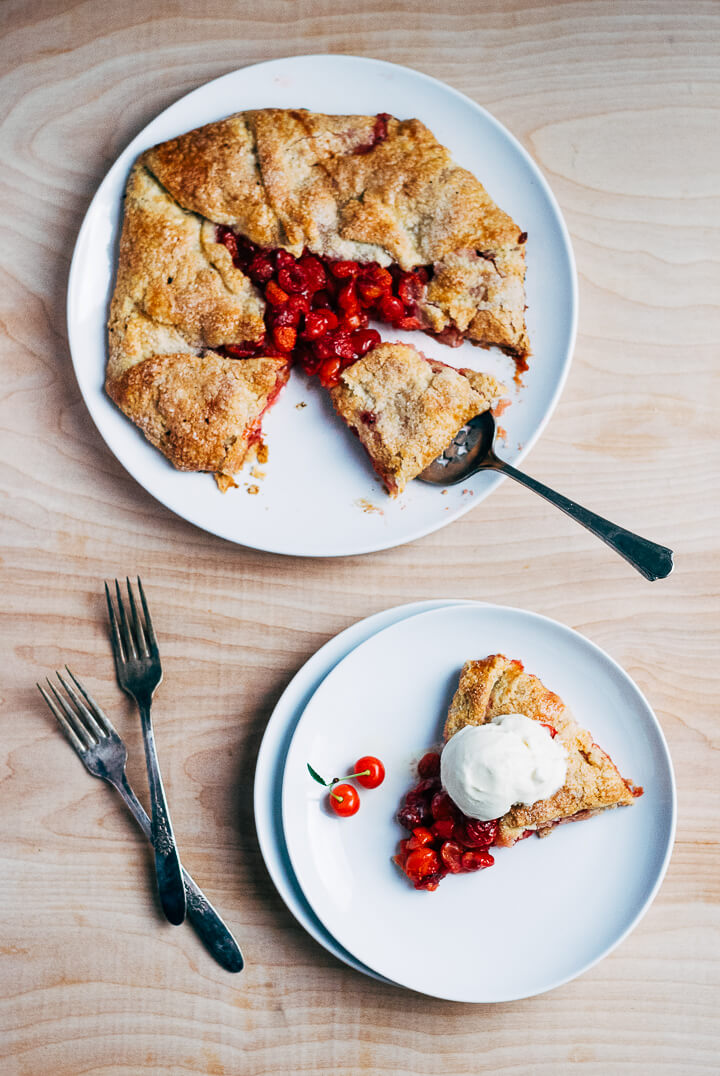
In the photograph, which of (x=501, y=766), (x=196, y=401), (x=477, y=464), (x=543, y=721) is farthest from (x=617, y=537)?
(x=196, y=401)

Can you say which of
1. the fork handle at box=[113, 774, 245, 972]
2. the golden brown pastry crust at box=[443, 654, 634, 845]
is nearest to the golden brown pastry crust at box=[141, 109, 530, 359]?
the golden brown pastry crust at box=[443, 654, 634, 845]

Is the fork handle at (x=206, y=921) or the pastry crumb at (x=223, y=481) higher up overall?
the pastry crumb at (x=223, y=481)

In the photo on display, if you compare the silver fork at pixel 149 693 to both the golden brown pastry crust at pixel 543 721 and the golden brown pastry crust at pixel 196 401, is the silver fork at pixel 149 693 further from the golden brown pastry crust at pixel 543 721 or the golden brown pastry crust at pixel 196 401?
the golden brown pastry crust at pixel 543 721

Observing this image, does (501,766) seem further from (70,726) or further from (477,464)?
(70,726)

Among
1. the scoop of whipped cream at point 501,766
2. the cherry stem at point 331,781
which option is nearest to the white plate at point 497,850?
the cherry stem at point 331,781

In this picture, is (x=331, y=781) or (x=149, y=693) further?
(x=149, y=693)
